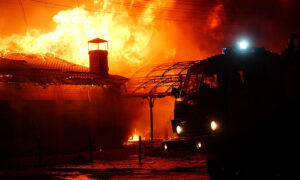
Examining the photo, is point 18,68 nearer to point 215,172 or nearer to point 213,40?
point 215,172

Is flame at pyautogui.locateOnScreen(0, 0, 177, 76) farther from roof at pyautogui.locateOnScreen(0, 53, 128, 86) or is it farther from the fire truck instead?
the fire truck

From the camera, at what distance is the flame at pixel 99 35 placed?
30.7m

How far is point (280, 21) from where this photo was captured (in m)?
38.0

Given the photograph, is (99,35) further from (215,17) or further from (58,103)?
(215,17)

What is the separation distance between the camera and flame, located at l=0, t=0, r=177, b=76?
101ft

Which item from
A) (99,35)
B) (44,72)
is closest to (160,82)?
(44,72)

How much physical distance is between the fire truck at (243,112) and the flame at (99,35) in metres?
21.6

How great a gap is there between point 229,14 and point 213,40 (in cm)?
335

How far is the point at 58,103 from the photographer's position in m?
23.3

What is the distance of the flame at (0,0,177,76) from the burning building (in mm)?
3353

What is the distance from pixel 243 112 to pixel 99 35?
2648cm

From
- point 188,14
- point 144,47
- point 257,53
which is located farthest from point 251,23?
point 257,53

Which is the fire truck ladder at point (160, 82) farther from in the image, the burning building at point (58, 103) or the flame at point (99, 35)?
the flame at point (99, 35)

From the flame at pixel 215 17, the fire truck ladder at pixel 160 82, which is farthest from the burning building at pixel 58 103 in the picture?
the flame at pixel 215 17
